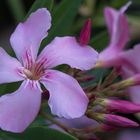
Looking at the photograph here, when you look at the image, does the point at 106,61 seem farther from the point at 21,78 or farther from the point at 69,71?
the point at 21,78

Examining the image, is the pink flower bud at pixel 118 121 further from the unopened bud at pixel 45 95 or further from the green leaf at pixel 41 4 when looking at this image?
the green leaf at pixel 41 4

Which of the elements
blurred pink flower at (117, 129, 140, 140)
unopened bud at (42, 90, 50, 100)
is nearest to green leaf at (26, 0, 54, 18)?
unopened bud at (42, 90, 50, 100)

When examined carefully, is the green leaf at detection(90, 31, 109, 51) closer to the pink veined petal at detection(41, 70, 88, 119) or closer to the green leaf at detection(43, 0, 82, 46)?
the green leaf at detection(43, 0, 82, 46)

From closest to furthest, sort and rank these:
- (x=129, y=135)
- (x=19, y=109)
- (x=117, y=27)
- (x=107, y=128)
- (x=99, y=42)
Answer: (x=19, y=109)
(x=107, y=128)
(x=117, y=27)
(x=99, y=42)
(x=129, y=135)

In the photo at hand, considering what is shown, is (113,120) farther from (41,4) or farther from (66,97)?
(41,4)

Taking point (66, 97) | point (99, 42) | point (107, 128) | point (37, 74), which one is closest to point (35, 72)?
point (37, 74)
